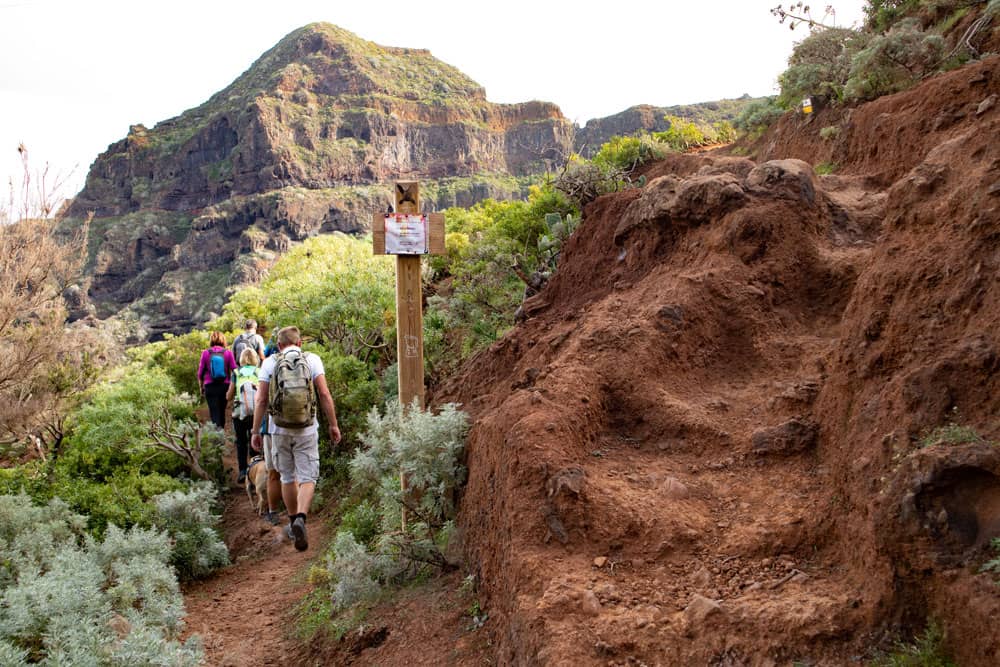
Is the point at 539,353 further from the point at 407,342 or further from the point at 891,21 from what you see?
the point at 891,21

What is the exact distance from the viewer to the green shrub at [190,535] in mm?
6926

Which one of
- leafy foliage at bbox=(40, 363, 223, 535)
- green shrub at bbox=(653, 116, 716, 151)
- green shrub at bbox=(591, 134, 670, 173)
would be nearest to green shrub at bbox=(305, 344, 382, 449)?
leafy foliage at bbox=(40, 363, 223, 535)

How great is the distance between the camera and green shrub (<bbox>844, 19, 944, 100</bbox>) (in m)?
8.07

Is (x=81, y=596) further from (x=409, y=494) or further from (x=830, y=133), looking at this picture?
(x=830, y=133)

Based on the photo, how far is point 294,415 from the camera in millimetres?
5910

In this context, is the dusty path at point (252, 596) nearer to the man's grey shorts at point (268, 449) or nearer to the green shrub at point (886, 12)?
the man's grey shorts at point (268, 449)

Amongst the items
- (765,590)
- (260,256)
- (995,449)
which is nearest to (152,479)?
(765,590)

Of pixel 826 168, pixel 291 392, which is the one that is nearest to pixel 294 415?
pixel 291 392

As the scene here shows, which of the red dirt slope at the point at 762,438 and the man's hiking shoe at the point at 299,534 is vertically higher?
the red dirt slope at the point at 762,438

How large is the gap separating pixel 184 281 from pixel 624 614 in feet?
336

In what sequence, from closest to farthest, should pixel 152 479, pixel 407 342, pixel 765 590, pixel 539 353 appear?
1. pixel 765 590
2. pixel 539 353
3. pixel 407 342
4. pixel 152 479

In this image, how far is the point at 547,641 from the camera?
3.13m

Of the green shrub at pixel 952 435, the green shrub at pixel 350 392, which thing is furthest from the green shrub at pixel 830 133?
the green shrub at pixel 952 435

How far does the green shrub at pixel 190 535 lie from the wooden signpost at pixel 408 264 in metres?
2.65
